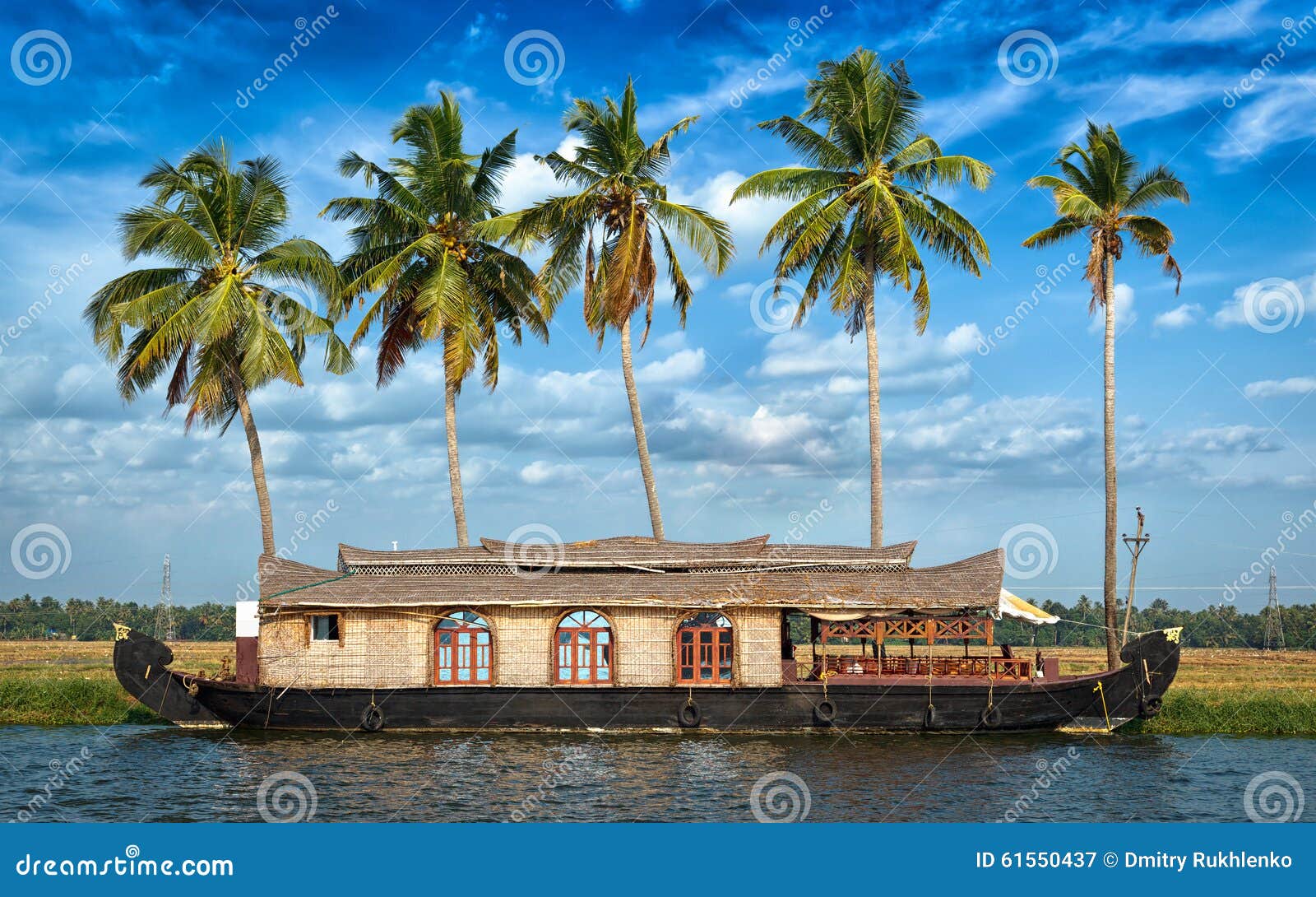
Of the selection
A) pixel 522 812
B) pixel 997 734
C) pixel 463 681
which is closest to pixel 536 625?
pixel 463 681

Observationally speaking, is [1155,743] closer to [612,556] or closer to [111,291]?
[612,556]

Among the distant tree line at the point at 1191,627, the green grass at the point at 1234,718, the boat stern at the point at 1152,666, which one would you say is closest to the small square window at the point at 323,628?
the boat stern at the point at 1152,666

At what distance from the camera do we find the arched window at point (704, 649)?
2019 centimetres

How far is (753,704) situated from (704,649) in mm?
1322

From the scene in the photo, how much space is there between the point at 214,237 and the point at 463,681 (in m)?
11.1

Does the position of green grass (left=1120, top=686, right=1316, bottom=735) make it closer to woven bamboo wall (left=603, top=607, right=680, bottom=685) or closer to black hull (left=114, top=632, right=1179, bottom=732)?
black hull (left=114, top=632, right=1179, bottom=732)

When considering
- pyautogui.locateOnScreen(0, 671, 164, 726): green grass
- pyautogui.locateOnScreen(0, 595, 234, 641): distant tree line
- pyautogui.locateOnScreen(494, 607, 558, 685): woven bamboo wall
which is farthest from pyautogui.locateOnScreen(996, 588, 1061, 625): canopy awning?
pyautogui.locateOnScreen(0, 595, 234, 641): distant tree line

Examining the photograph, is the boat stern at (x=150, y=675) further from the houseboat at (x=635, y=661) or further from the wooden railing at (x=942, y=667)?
the wooden railing at (x=942, y=667)

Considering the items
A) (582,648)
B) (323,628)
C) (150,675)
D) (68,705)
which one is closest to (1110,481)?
(582,648)

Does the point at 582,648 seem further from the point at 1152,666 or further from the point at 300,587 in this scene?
the point at 1152,666

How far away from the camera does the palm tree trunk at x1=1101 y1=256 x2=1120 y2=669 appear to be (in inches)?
882

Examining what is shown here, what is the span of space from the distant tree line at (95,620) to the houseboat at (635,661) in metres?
53.4

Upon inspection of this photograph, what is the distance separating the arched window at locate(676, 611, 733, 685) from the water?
3.84 ft

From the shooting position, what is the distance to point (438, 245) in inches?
987
